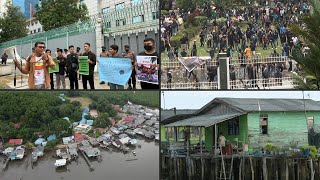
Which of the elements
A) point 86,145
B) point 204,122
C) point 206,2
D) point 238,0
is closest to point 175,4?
point 206,2

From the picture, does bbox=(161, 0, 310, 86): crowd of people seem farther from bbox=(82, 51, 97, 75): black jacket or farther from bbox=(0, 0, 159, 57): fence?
bbox=(82, 51, 97, 75): black jacket

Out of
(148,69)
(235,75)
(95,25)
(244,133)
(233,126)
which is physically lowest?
(244,133)

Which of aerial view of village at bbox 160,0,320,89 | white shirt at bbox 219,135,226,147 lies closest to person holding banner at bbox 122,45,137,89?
aerial view of village at bbox 160,0,320,89

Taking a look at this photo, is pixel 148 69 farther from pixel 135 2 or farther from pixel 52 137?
pixel 52 137

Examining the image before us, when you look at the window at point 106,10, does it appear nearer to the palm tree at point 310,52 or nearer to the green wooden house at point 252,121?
the green wooden house at point 252,121

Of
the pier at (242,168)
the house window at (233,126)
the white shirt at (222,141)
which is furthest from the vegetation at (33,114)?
the house window at (233,126)

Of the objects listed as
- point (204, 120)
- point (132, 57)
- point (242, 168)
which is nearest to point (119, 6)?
point (132, 57)
